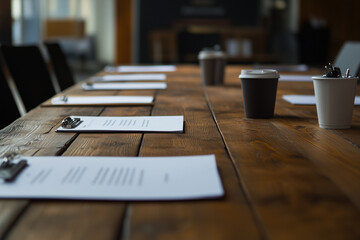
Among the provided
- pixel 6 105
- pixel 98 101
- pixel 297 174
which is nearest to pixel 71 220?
pixel 297 174

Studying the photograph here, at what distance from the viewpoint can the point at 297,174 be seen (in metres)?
0.75

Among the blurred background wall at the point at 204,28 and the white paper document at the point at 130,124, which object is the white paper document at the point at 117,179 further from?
the blurred background wall at the point at 204,28

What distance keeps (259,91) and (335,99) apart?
0.70 feet

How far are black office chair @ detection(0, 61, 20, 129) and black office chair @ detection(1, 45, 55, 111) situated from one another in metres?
0.27

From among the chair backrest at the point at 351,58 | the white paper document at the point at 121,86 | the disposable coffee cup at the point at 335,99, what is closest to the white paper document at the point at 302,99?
the disposable coffee cup at the point at 335,99

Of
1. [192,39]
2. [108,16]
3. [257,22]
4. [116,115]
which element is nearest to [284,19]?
[257,22]

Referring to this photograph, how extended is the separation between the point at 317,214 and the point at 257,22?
8414 mm

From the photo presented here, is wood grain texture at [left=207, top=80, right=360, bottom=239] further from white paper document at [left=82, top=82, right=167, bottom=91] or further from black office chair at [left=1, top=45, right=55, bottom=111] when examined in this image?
black office chair at [left=1, top=45, right=55, bottom=111]

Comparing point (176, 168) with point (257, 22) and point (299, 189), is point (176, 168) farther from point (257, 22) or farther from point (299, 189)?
point (257, 22)

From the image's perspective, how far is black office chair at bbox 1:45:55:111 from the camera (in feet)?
7.09

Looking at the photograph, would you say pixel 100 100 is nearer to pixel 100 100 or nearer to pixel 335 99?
pixel 100 100

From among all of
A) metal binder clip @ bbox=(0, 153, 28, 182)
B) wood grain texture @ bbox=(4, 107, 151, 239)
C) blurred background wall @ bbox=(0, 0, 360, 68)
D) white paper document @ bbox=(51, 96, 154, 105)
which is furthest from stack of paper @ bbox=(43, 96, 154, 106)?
blurred background wall @ bbox=(0, 0, 360, 68)

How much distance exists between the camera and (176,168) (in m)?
Answer: 0.77

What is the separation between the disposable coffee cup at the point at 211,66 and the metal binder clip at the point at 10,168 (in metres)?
1.38
